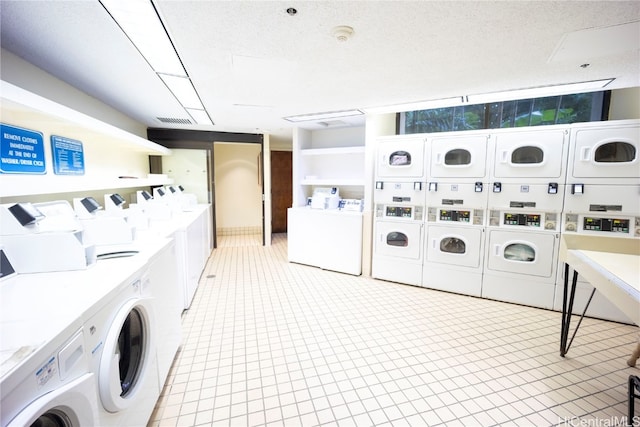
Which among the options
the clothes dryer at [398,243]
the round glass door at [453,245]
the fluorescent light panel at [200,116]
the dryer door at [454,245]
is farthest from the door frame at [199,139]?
the round glass door at [453,245]

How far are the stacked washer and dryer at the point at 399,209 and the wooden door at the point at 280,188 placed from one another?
11.8 feet

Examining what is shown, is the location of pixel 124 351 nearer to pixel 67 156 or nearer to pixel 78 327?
pixel 78 327

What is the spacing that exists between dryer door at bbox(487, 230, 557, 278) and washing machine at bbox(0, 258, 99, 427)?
12.0ft

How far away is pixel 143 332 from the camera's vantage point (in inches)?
59.0

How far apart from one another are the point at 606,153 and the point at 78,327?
166 inches

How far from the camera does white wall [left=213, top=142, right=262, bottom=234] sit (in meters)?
6.18

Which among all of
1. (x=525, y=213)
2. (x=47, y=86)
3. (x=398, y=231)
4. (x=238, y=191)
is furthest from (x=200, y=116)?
(x=525, y=213)

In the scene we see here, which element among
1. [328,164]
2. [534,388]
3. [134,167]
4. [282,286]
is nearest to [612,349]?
[534,388]

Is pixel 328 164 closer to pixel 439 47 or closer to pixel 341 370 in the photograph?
pixel 439 47

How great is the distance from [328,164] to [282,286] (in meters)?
2.26

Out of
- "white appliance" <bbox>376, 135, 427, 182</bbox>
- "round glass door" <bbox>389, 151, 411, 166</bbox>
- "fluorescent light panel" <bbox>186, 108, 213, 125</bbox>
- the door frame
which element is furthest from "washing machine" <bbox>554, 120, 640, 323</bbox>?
the door frame

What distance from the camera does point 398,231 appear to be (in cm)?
368

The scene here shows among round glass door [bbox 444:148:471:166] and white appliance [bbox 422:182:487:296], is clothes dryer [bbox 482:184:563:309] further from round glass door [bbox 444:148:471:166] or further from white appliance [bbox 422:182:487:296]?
round glass door [bbox 444:148:471:166]

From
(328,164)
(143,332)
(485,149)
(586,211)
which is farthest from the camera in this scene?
(328,164)
